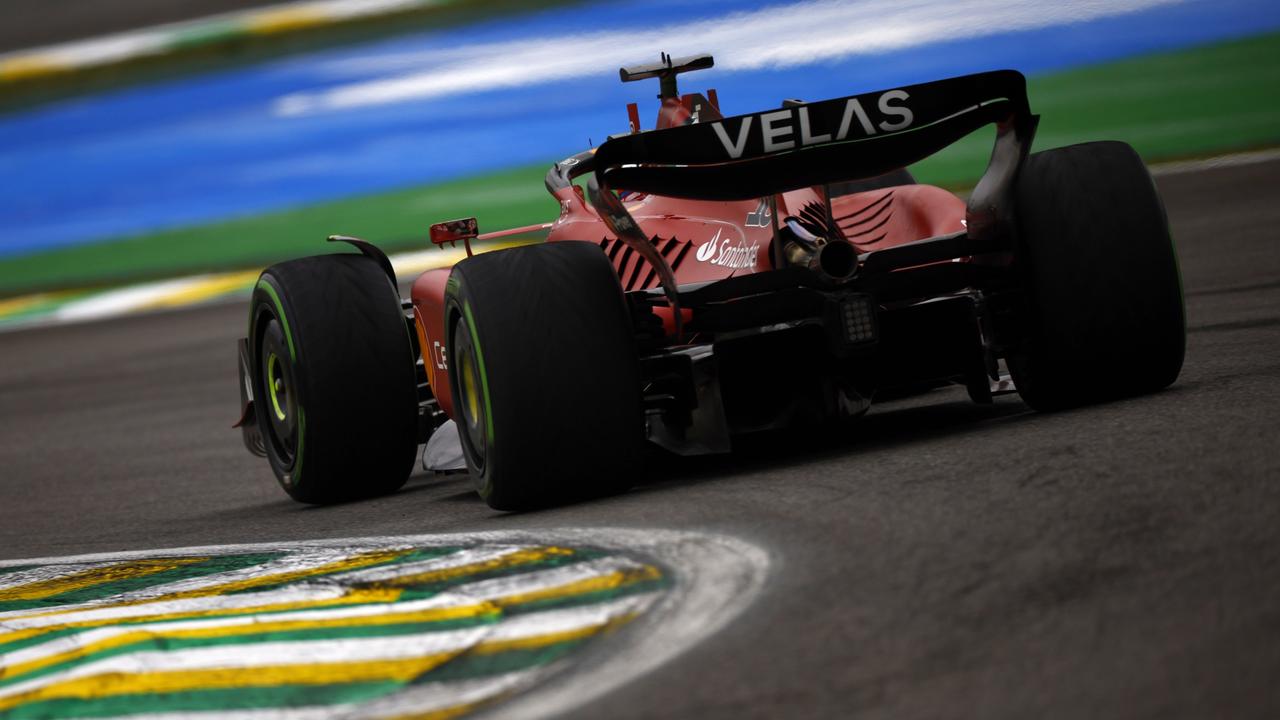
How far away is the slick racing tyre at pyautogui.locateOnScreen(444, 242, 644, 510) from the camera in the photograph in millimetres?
5102

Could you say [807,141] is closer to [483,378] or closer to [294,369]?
[483,378]

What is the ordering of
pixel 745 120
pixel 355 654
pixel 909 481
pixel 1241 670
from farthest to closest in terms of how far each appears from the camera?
pixel 745 120 < pixel 909 481 < pixel 355 654 < pixel 1241 670

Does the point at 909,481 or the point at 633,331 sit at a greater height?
the point at 633,331

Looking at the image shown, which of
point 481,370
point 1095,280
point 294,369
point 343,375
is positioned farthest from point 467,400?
point 1095,280

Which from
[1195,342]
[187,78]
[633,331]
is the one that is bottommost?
[1195,342]

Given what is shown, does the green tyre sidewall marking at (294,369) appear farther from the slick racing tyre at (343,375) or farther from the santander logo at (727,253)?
the santander logo at (727,253)

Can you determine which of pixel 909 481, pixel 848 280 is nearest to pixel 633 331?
pixel 848 280

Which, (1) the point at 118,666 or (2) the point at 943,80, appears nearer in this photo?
(1) the point at 118,666

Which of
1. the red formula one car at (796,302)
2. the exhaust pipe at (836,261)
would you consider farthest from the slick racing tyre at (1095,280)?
the exhaust pipe at (836,261)

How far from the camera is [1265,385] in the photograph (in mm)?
5523

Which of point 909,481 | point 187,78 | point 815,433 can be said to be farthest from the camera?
point 187,78

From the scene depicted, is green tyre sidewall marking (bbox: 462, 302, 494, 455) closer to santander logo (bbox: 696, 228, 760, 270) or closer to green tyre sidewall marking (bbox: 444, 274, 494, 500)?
green tyre sidewall marking (bbox: 444, 274, 494, 500)

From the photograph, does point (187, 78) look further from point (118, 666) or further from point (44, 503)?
point (118, 666)

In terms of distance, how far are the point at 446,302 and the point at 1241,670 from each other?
11.4ft
